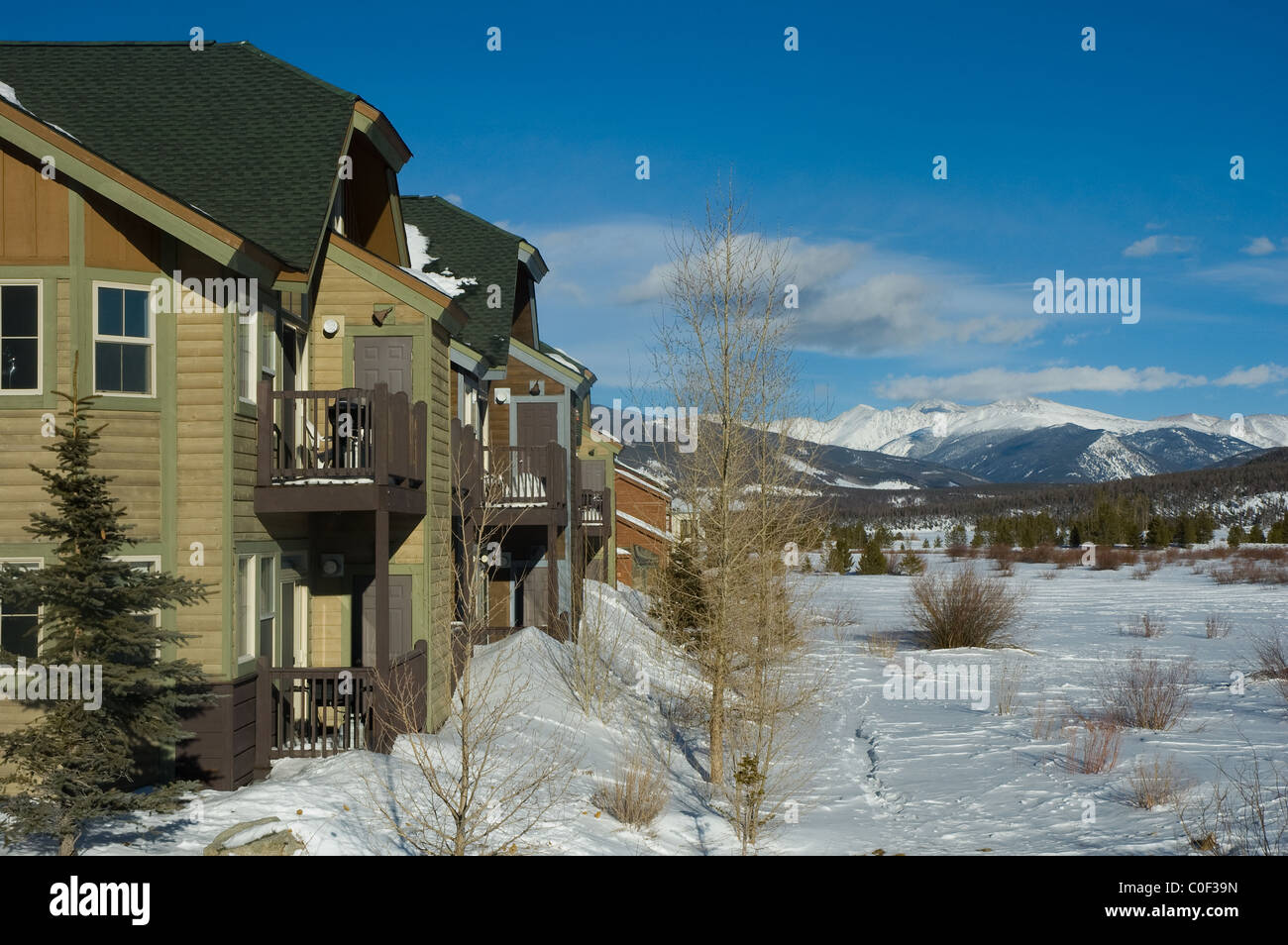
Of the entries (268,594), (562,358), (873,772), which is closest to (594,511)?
(562,358)

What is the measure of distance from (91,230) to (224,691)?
5.03 m

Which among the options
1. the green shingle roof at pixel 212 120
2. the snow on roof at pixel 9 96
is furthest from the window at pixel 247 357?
the snow on roof at pixel 9 96

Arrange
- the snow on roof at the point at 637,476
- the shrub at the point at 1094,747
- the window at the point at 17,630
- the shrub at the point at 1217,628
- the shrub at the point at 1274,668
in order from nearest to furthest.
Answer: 1. the window at the point at 17,630
2. the shrub at the point at 1094,747
3. the shrub at the point at 1274,668
4. the shrub at the point at 1217,628
5. the snow on roof at the point at 637,476

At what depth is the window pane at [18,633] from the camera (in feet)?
35.1

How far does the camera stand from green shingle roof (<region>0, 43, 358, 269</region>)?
1298cm

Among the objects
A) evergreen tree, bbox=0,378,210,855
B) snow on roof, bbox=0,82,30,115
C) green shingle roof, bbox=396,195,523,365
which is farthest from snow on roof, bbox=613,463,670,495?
evergreen tree, bbox=0,378,210,855

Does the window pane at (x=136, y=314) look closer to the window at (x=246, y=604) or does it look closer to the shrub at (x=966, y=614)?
the window at (x=246, y=604)

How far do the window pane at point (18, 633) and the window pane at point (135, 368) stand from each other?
2532 millimetres

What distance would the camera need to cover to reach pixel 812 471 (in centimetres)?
1881

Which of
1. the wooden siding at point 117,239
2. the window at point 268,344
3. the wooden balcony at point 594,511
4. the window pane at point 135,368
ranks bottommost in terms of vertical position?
the wooden balcony at point 594,511

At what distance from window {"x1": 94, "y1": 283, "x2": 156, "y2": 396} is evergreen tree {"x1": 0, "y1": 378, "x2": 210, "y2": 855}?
8.87 ft

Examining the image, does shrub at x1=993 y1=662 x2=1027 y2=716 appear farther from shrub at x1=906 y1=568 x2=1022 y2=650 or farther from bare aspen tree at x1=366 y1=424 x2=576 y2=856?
bare aspen tree at x1=366 y1=424 x2=576 y2=856
